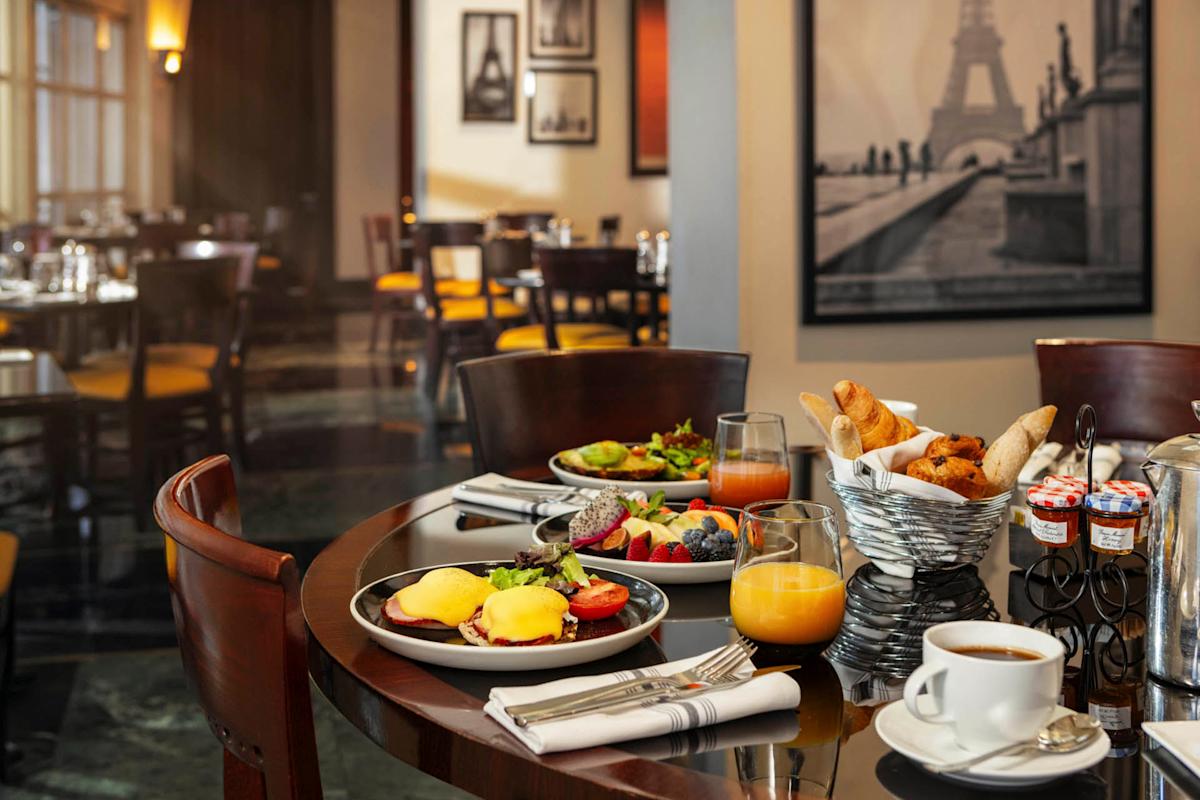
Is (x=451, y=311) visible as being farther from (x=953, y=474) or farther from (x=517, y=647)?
(x=517, y=647)

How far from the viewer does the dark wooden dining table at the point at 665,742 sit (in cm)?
85

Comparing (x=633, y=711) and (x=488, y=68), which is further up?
(x=488, y=68)

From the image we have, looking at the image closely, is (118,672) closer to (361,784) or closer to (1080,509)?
(361,784)

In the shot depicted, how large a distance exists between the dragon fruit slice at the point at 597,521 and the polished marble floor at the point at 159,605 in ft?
4.97

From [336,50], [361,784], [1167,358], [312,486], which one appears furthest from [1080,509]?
[336,50]

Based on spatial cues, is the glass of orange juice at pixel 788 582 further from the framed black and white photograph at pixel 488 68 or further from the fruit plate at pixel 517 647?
the framed black and white photograph at pixel 488 68

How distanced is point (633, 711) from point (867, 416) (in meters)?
0.59

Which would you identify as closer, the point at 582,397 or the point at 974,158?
the point at 582,397

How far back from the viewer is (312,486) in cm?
529

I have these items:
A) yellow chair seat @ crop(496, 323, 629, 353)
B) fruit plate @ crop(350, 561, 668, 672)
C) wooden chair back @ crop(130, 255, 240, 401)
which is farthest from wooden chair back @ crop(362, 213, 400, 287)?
fruit plate @ crop(350, 561, 668, 672)

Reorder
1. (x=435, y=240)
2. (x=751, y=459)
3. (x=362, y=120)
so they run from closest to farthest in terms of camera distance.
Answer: (x=751, y=459), (x=435, y=240), (x=362, y=120)

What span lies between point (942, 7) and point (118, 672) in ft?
8.81

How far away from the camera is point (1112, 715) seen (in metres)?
0.98

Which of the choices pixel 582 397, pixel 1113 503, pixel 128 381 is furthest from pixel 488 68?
pixel 1113 503
